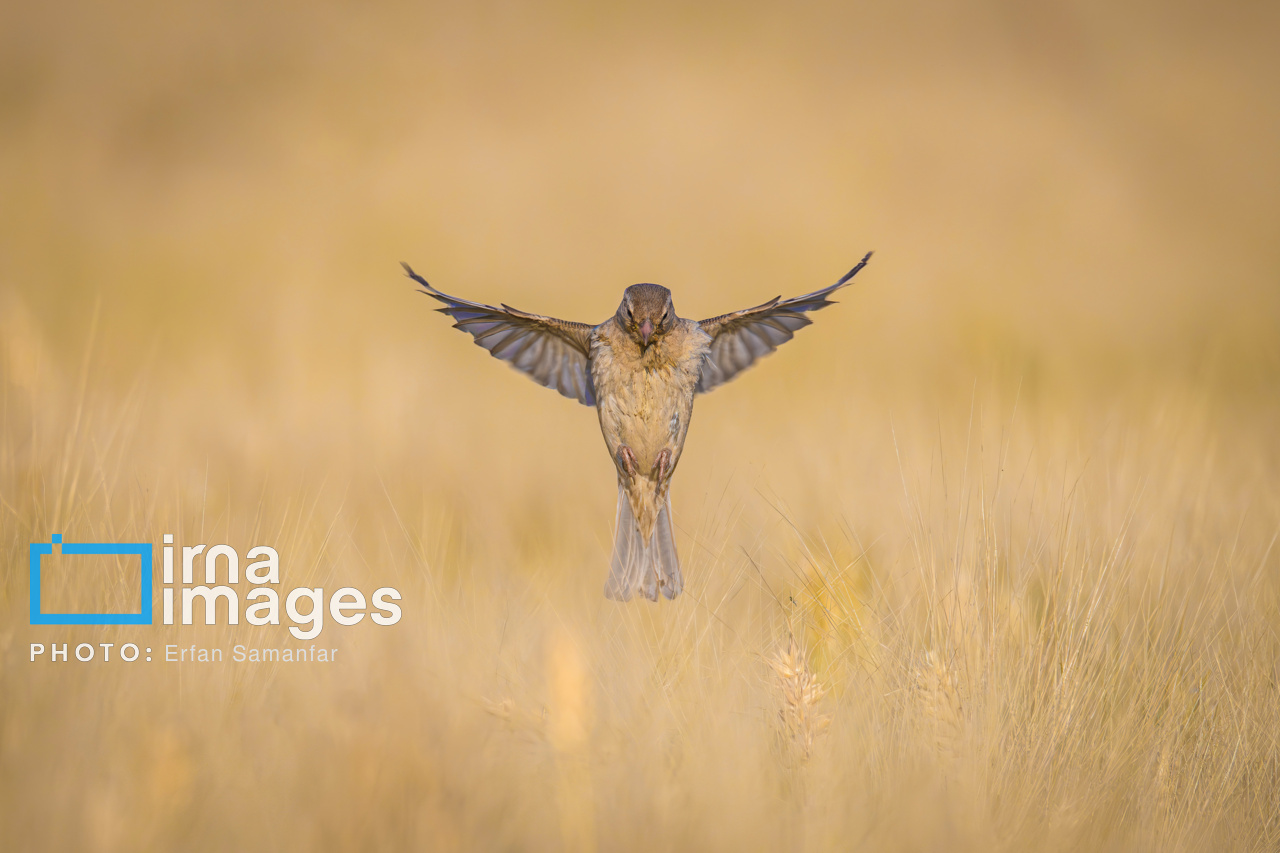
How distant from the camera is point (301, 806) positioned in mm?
2561

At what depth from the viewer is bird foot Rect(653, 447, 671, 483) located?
363cm

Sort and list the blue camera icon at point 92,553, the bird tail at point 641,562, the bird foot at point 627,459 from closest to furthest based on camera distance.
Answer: the blue camera icon at point 92,553 → the bird tail at point 641,562 → the bird foot at point 627,459

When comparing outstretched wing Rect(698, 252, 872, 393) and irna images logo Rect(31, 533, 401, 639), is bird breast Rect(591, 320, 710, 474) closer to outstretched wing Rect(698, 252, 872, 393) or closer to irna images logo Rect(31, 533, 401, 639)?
outstretched wing Rect(698, 252, 872, 393)

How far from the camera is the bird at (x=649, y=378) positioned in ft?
11.8

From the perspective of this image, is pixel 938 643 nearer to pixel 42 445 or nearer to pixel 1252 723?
pixel 1252 723

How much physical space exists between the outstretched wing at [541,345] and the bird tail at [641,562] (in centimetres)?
57

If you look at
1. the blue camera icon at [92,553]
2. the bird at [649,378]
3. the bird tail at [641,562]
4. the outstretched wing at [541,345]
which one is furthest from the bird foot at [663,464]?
the blue camera icon at [92,553]

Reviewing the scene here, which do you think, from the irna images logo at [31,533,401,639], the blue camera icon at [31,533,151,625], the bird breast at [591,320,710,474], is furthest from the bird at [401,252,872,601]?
the blue camera icon at [31,533,151,625]

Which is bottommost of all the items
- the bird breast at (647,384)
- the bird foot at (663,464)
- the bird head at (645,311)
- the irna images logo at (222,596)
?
the irna images logo at (222,596)

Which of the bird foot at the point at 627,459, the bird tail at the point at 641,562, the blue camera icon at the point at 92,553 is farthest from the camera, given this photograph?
the bird foot at the point at 627,459

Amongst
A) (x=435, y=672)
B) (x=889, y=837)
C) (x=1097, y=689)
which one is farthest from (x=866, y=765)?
(x=435, y=672)

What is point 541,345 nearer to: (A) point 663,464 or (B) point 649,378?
(B) point 649,378

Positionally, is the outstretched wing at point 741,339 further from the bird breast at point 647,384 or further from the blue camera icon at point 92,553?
the blue camera icon at point 92,553

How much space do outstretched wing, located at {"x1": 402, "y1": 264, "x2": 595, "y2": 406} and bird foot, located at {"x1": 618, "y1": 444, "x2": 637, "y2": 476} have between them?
35cm
